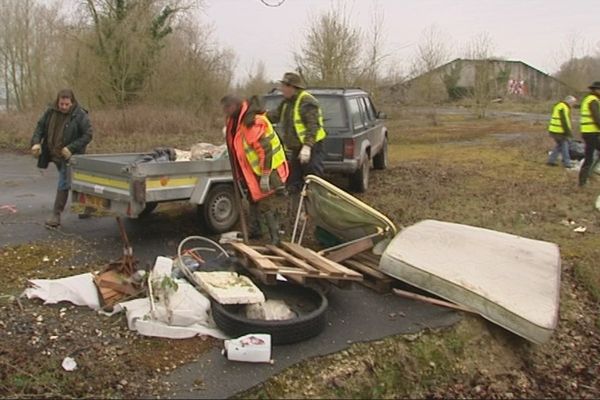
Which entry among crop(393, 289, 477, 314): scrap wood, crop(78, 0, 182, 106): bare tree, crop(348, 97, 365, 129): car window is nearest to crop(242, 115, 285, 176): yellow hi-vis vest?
crop(393, 289, 477, 314): scrap wood

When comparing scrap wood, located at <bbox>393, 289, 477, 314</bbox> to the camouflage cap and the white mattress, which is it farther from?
the camouflage cap

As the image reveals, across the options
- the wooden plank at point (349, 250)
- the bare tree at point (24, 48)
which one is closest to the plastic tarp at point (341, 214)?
the wooden plank at point (349, 250)

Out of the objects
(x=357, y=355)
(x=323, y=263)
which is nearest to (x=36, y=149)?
(x=323, y=263)

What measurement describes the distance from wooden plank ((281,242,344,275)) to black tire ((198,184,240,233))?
5.24 ft

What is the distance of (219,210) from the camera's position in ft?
24.6

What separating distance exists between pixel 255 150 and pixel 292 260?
1.48 m

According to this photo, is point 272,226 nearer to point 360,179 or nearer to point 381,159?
point 360,179

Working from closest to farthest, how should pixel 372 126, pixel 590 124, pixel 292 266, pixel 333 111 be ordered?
pixel 292 266
pixel 333 111
pixel 590 124
pixel 372 126

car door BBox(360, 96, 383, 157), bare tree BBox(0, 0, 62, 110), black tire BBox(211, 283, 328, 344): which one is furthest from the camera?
bare tree BBox(0, 0, 62, 110)

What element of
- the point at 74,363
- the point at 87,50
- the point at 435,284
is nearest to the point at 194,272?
the point at 74,363

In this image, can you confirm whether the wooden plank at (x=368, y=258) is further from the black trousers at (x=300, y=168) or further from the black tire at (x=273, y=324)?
the black trousers at (x=300, y=168)

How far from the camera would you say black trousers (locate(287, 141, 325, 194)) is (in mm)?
7219

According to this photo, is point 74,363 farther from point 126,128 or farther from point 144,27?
point 144,27

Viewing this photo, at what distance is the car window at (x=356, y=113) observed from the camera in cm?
989
